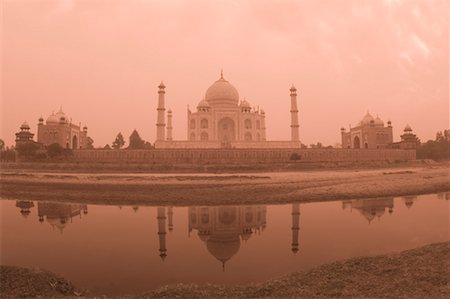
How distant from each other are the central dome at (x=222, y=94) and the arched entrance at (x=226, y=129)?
6.20ft

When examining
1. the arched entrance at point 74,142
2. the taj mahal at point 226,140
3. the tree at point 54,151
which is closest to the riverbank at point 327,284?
the taj mahal at point 226,140

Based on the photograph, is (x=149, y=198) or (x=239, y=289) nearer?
(x=239, y=289)

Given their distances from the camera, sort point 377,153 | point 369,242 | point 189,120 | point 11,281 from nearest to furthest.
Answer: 1. point 11,281
2. point 369,242
3. point 377,153
4. point 189,120

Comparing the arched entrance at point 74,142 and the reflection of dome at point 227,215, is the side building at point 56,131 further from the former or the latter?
the reflection of dome at point 227,215

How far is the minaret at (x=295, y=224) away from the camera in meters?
7.93

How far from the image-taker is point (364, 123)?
43.6 m

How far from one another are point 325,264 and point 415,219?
5.69 metres

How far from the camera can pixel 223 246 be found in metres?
8.04

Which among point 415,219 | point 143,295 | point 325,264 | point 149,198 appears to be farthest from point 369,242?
point 149,198

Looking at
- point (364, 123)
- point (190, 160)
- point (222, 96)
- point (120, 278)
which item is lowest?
point (120, 278)

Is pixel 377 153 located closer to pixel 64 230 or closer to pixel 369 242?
pixel 369 242

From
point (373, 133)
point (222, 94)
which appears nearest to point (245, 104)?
point (222, 94)

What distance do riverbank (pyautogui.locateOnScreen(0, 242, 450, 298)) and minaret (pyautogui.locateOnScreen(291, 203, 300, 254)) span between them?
159 centimetres

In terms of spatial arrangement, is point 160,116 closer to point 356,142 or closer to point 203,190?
point 203,190
